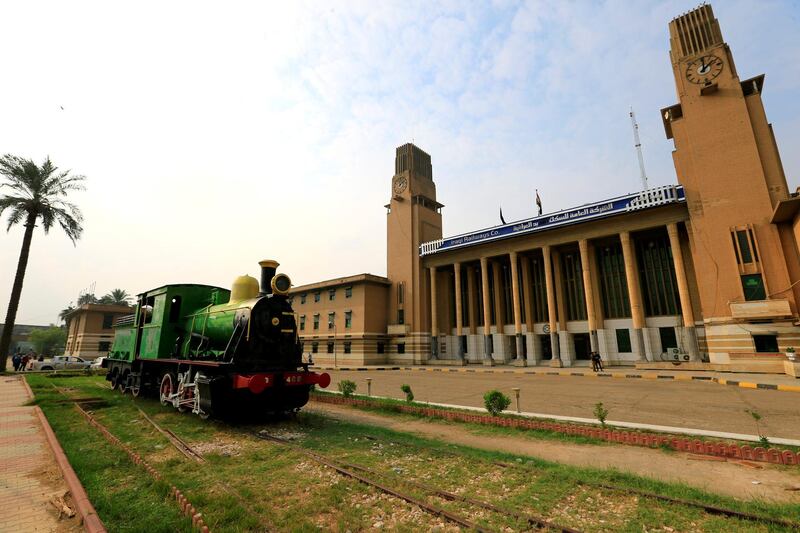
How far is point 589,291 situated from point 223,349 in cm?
3003

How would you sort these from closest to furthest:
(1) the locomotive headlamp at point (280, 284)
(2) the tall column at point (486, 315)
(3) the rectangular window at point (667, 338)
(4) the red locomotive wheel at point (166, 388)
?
(1) the locomotive headlamp at point (280, 284) → (4) the red locomotive wheel at point (166, 388) → (3) the rectangular window at point (667, 338) → (2) the tall column at point (486, 315)

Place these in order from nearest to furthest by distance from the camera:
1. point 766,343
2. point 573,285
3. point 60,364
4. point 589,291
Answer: point 766,343 < point 589,291 < point 573,285 < point 60,364

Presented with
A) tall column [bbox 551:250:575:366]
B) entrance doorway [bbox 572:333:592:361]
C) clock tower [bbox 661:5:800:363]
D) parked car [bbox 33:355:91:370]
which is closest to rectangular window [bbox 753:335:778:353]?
clock tower [bbox 661:5:800:363]

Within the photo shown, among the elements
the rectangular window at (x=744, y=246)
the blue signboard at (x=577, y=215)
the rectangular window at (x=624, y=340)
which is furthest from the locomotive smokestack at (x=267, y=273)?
the rectangular window at (x=624, y=340)

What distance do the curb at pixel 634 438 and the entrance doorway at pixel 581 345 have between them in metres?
27.9

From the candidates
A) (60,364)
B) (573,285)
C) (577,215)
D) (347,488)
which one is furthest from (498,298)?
(60,364)

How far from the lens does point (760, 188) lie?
941 inches

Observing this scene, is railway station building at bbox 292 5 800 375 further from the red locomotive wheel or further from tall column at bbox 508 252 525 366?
the red locomotive wheel

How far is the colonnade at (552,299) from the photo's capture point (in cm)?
A: 2777

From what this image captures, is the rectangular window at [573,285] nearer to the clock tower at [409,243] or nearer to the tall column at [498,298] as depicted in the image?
the tall column at [498,298]

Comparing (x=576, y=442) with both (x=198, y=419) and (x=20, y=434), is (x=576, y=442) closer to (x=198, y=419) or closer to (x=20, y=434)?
(x=198, y=419)

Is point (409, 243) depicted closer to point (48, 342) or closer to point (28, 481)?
point (28, 481)

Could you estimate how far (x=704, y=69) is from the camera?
27.4 m

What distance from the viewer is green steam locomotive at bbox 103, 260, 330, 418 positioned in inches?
381
